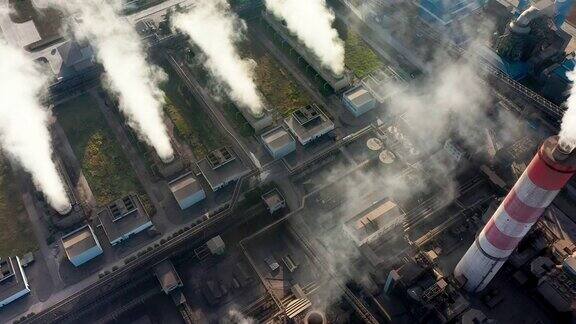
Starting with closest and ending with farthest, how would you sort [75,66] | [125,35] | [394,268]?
[394,268] < [75,66] < [125,35]

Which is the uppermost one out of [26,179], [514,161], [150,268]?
[26,179]

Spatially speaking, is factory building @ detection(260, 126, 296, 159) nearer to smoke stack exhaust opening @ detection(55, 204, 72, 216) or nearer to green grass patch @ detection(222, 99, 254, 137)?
green grass patch @ detection(222, 99, 254, 137)

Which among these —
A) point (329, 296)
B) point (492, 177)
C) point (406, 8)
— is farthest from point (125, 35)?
point (492, 177)

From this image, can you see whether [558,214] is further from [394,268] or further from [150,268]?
[150,268]

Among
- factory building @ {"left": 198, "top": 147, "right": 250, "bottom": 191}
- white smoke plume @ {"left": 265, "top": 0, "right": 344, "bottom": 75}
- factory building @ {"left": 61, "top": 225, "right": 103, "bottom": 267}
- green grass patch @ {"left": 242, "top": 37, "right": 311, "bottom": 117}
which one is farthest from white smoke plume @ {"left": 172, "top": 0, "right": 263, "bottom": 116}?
factory building @ {"left": 61, "top": 225, "right": 103, "bottom": 267}

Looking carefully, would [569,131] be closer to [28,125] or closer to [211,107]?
[211,107]

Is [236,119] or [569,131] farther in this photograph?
[236,119]

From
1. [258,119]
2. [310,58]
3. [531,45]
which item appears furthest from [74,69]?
[531,45]

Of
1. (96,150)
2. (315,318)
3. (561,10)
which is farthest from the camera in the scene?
(561,10)
